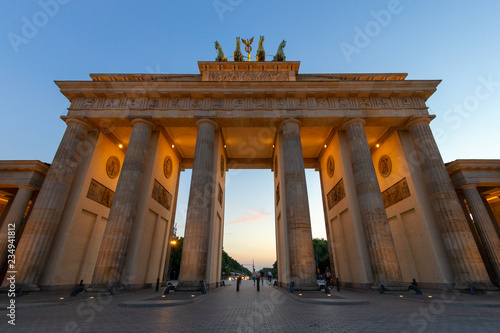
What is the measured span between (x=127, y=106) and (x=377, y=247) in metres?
19.8

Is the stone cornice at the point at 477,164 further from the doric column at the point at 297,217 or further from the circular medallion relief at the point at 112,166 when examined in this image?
the circular medallion relief at the point at 112,166

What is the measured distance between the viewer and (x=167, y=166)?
1975 cm

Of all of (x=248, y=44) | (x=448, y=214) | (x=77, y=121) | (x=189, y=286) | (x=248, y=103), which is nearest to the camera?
(x=189, y=286)

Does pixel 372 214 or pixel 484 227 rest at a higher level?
pixel 372 214

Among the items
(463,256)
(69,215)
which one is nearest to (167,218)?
(69,215)

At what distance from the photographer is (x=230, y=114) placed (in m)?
16.6

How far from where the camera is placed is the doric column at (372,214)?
39.9ft

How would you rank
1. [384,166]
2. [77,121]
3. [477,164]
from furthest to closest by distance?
[384,166], [77,121], [477,164]

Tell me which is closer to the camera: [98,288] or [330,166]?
[98,288]

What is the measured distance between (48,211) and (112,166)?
19.8 feet

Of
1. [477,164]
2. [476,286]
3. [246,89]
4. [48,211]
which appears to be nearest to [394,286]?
[476,286]

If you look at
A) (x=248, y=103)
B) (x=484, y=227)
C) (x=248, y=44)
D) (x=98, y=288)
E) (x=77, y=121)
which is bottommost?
(x=98, y=288)

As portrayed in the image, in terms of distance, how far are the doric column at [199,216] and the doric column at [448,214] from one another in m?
14.6

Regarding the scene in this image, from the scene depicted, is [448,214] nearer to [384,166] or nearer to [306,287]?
[384,166]
